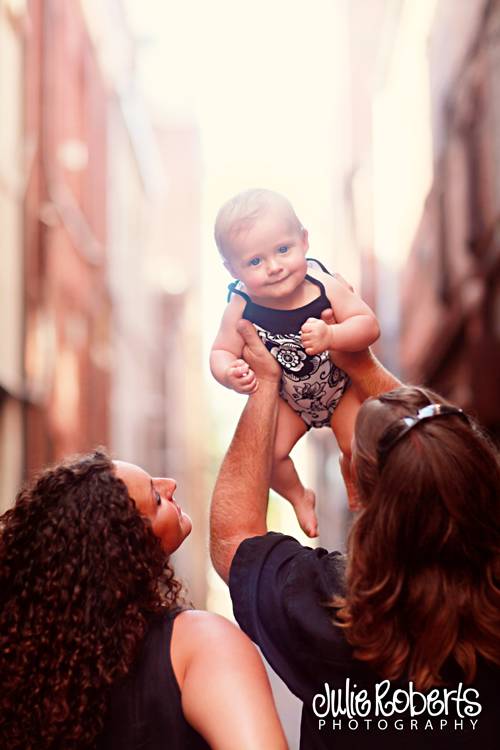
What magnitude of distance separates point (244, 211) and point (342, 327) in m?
0.36

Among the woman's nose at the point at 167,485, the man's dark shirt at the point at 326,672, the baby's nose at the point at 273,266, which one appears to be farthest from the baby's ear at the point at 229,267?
the man's dark shirt at the point at 326,672

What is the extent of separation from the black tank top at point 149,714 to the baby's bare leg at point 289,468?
0.80m

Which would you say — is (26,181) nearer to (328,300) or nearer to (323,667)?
(328,300)

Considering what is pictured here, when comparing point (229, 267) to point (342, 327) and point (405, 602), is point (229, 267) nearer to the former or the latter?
point (342, 327)

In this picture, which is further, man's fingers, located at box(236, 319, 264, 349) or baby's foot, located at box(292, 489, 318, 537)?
baby's foot, located at box(292, 489, 318, 537)

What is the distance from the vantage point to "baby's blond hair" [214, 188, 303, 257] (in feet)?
8.79

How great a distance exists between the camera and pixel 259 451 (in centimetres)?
265

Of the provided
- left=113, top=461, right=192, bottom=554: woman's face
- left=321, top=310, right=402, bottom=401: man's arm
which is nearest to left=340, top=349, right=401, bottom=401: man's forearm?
left=321, top=310, right=402, bottom=401: man's arm

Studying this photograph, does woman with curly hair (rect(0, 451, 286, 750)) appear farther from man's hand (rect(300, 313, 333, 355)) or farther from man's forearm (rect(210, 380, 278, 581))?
man's hand (rect(300, 313, 333, 355))

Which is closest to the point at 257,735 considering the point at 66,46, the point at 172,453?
the point at 66,46

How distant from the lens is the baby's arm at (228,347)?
9.03ft

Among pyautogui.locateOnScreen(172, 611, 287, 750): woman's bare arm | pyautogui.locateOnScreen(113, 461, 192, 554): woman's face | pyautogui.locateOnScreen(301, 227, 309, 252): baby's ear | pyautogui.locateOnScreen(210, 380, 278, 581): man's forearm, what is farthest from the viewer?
pyautogui.locateOnScreen(301, 227, 309, 252): baby's ear

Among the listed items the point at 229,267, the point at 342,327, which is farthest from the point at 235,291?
the point at 342,327

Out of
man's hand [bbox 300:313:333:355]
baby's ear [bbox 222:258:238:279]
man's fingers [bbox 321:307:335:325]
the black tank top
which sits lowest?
the black tank top
